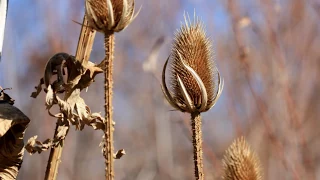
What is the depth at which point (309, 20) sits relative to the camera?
8.08 ft

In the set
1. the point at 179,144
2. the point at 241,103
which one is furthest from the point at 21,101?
the point at 241,103

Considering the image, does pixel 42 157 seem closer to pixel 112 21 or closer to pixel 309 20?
pixel 309 20

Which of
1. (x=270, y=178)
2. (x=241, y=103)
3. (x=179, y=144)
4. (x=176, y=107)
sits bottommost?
(x=176, y=107)

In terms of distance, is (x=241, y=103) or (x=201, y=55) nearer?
(x=201, y=55)

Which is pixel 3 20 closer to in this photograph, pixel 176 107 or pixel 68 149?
pixel 176 107

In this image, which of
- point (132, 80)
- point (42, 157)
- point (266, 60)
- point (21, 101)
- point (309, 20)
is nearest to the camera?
point (309, 20)

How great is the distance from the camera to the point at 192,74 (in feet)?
1.77

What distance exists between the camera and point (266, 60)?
2686mm

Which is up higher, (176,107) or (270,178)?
(270,178)

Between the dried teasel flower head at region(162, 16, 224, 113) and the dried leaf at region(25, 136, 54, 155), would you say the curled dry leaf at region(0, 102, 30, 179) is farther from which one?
the dried teasel flower head at region(162, 16, 224, 113)

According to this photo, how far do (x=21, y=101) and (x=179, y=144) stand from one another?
1135 mm

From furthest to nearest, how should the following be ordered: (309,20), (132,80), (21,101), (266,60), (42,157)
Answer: (132,80) → (42,157) → (21,101) → (266,60) → (309,20)

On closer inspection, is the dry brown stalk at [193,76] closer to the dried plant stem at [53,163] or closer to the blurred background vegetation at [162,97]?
the dried plant stem at [53,163]

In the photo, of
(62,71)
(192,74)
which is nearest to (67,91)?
(62,71)
